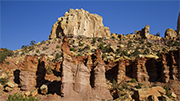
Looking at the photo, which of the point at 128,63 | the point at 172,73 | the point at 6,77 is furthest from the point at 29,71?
the point at 172,73

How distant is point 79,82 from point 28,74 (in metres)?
10.5

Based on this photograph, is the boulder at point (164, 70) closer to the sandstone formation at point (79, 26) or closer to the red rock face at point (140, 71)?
the red rock face at point (140, 71)

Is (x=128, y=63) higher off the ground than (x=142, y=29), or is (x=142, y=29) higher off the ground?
(x=142, y=29)

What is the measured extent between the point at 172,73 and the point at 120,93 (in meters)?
12.5

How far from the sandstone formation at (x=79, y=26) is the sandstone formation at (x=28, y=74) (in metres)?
45.3

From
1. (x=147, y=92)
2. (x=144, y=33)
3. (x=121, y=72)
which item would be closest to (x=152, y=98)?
(x=147, y=92)

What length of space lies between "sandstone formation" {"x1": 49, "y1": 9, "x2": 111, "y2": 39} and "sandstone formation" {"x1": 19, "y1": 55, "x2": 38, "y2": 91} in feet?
149

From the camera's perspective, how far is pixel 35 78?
34594 mm

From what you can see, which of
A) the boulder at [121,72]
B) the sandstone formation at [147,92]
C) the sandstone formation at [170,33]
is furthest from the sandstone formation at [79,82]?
the sandstone formation at [170,33]

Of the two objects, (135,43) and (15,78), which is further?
(135,43)

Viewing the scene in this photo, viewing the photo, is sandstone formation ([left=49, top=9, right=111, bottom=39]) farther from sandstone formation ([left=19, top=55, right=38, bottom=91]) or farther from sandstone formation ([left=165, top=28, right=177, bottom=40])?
sandstone formation ([left=19, top=55, right=38, bottom=91])

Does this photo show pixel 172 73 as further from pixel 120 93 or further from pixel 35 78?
pixel 35 78

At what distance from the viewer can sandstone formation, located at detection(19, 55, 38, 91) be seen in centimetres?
3247

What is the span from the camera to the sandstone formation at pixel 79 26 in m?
81.2
